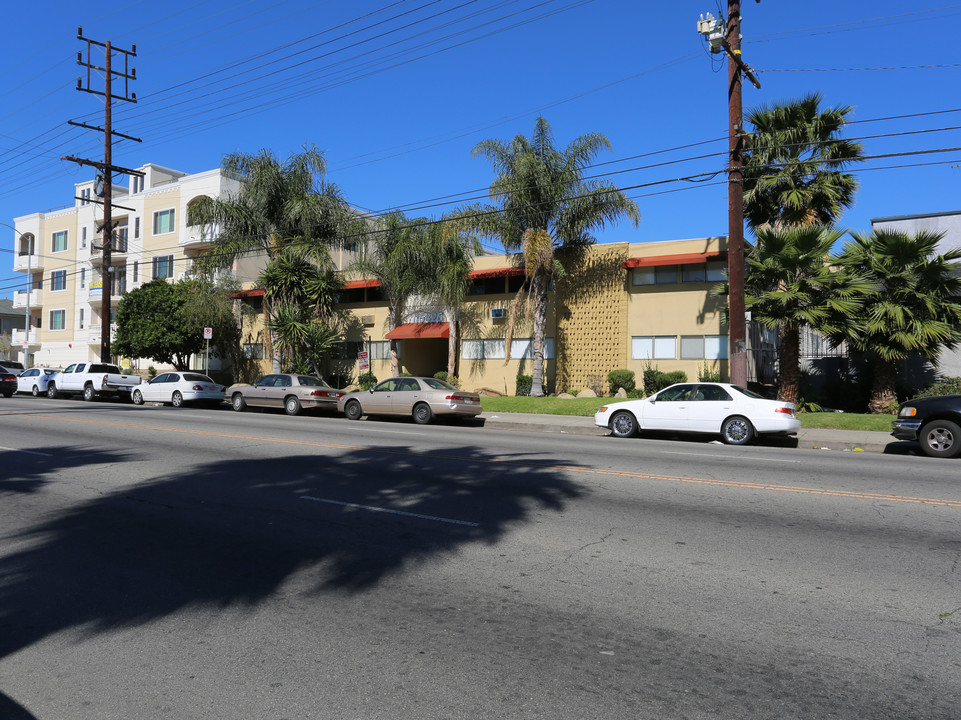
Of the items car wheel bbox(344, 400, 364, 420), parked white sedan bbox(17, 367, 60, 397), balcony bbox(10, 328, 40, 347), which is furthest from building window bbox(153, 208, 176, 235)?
car wheel bbox(344, 400, 364, 420)

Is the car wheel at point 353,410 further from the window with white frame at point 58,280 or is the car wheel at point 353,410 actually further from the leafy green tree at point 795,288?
the window with white frame at point 58,280

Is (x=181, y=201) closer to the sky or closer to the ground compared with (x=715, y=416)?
closer to the sky

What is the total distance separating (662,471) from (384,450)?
191 inches

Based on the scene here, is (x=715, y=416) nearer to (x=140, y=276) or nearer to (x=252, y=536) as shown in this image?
(x=252, y=536)

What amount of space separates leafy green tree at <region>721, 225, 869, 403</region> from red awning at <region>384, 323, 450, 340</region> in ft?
46.4

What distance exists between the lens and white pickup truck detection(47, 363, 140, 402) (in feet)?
101

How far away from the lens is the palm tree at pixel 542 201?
25.5 metres

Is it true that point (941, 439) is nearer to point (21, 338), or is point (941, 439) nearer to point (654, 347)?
point (654, 347)

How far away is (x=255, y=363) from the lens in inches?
1553

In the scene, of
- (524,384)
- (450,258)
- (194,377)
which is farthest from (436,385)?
(194,377)

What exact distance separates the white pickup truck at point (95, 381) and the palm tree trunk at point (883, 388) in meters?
28.2

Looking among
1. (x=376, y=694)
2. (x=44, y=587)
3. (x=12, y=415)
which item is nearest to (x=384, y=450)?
(x=44, y=587)

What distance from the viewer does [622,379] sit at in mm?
26781

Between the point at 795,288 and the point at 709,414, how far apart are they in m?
6.37
